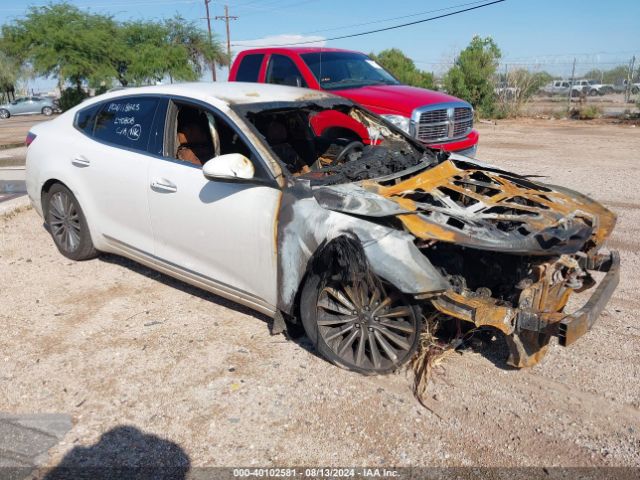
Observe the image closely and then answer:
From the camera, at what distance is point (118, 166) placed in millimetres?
4523

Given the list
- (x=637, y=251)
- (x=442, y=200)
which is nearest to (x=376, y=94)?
(x=637, y=251)

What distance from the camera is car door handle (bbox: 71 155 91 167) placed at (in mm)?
4824

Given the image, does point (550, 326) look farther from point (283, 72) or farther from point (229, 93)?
point (283, 72)

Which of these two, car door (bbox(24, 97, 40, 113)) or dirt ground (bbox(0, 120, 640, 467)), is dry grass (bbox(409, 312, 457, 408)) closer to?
dirt ground (bbox(0, 120, 640, 467))

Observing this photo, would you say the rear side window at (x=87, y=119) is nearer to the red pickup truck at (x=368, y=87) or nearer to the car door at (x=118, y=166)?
the car door at (x=118, y=166)

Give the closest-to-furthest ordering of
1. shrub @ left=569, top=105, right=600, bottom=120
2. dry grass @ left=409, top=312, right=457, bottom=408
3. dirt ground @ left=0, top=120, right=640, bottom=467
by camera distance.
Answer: dirt ground @ left=0, top=120, right=640, bottom=467
dry grass @ left=409, top=312, right=457, bottom=408
shrub @ left=569, top=105, right=600, bottom=120

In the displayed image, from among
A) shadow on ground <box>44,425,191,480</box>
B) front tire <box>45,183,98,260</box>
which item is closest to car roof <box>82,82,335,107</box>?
front tire <box>45,183,98,260</box>

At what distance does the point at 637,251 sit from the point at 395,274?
3.86 meters

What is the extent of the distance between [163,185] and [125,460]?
2053 millimetres

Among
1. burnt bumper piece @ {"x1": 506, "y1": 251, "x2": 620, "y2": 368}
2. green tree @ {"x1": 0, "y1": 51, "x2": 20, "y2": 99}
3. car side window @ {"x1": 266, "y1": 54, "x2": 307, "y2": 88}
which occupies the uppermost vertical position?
green tree @ {"x1": 0, "y1": 51, "x2": 20, "y2": 99}

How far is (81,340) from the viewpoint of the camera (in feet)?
13.3

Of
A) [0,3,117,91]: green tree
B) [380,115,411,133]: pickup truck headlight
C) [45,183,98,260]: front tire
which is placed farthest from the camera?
[0,3,117,91]: green tree

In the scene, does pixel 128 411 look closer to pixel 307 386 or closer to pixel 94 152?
pixel 307 386

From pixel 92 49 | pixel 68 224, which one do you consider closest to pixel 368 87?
pixel 68 224
